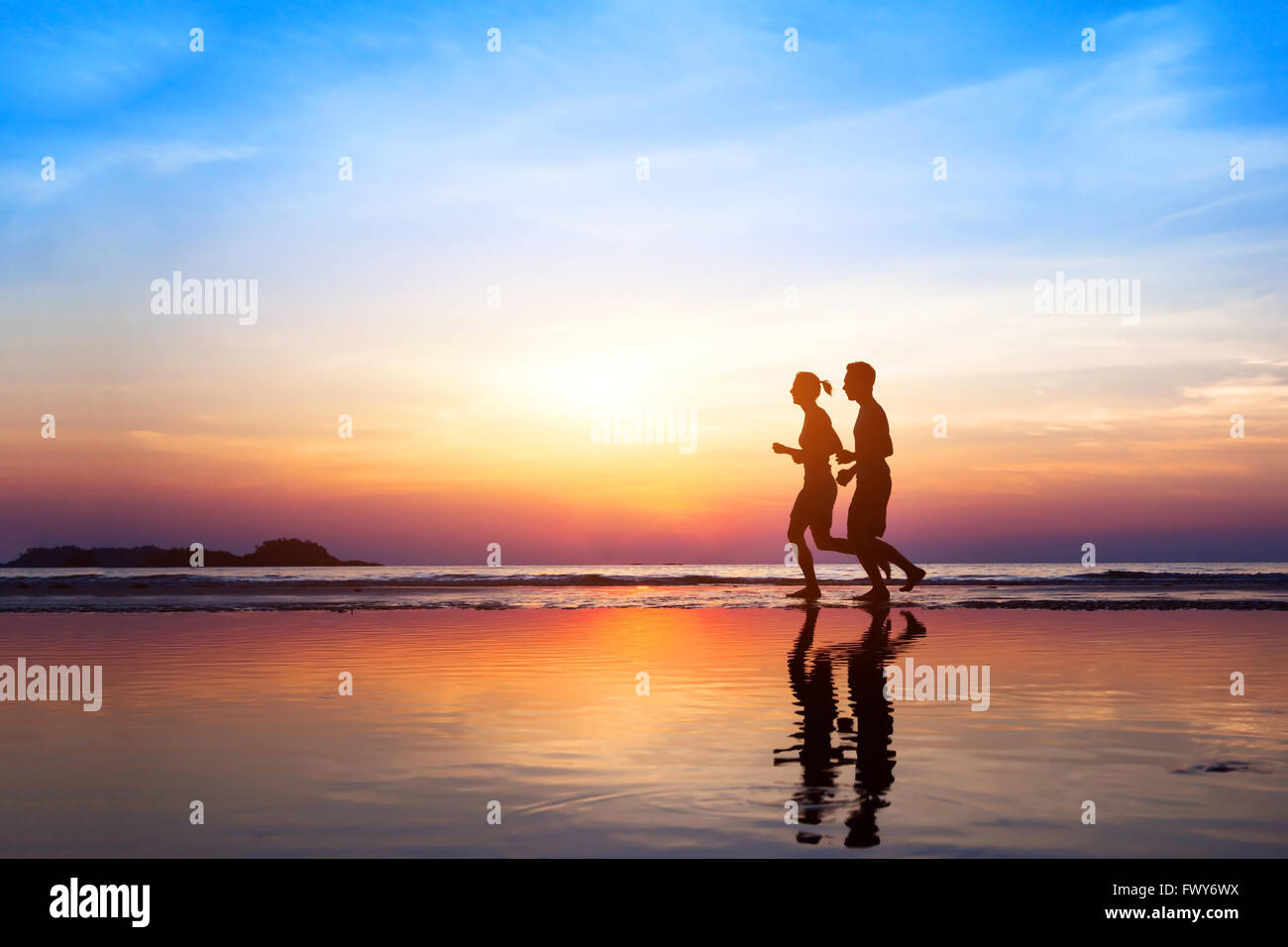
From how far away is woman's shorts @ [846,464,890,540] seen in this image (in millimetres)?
15508

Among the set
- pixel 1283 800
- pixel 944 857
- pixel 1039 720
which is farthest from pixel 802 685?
pixel 944 857

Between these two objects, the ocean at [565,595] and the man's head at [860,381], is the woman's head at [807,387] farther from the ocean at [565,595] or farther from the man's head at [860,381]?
the ocean at [565,595]

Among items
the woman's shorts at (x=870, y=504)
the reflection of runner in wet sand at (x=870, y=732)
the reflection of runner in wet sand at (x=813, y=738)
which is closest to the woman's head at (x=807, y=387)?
the woman's shorts at (x=870, y=504)

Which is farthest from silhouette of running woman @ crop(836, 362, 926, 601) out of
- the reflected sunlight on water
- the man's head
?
the reflected sunlight on water

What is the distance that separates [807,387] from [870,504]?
7.80 ft

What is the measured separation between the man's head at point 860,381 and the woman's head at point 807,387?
2.78 feet

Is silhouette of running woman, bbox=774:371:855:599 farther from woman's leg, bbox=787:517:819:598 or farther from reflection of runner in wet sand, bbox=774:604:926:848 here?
reflection of runner in wet sand, bbox=774:604:926:848

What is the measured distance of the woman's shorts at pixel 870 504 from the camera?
50.9 feet

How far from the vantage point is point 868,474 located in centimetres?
1555

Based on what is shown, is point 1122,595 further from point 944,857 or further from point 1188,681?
point 944,857

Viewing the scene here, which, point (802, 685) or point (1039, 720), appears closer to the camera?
point (1039, 720)
